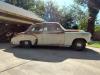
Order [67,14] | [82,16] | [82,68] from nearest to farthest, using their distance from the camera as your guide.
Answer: [82,68] < [82,16] < [67,14]

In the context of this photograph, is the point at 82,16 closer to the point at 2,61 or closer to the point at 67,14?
the point at 67,14

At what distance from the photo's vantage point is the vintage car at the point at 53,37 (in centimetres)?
1430

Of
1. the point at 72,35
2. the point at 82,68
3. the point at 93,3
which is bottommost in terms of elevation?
the point at 82,68

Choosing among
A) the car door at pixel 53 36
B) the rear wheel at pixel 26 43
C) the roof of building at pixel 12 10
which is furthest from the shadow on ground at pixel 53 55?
the roof of building at pixel 12 10

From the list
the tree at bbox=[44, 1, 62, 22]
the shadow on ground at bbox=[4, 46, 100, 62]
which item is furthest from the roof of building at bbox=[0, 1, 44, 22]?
the tree at bbox=[44, 1, 62, 22]

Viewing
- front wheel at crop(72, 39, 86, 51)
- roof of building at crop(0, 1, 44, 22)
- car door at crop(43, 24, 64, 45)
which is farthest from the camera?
roof of building at crop(0, 1, 44, 22)

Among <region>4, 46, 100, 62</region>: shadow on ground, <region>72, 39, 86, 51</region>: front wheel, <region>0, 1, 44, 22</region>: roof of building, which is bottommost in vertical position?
<region>4, 46, 100, 62</region>: shadow on ground

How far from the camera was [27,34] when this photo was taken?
49.2 ft

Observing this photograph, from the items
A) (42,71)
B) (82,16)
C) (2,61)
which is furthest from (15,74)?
(82,16)

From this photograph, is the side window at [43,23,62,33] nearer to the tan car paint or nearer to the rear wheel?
the tan car paint

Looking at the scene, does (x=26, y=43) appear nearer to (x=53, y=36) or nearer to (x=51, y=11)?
(x=53, y=36)

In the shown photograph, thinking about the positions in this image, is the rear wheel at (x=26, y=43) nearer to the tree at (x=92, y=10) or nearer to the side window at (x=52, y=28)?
the side window at (x=52, y=28)

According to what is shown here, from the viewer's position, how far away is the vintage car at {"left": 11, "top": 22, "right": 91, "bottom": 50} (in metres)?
14.3

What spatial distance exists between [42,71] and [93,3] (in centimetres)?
2058
